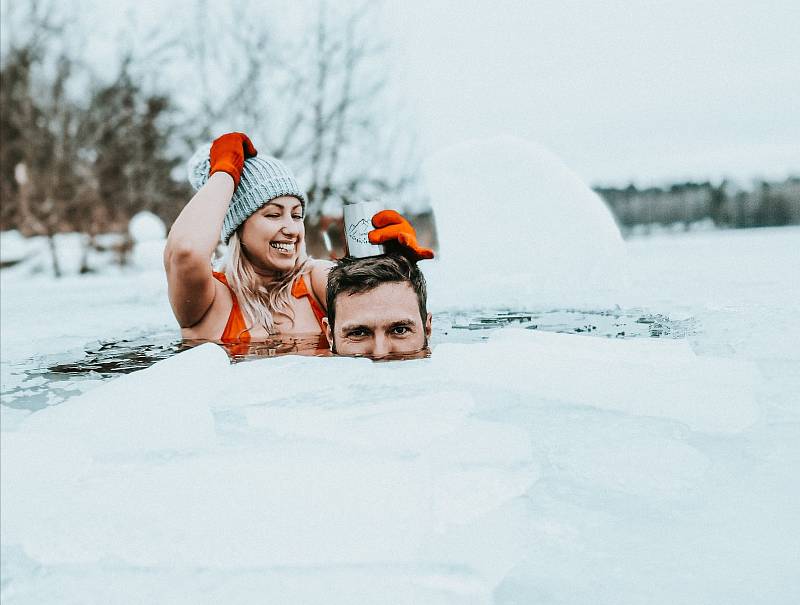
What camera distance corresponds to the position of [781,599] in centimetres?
94

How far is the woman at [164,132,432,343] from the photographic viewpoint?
279 centimetres

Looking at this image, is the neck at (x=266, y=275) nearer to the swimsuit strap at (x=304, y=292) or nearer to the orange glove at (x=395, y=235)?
the swimsuit strap at (x=304, y=292)

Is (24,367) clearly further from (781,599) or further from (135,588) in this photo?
(781,599)

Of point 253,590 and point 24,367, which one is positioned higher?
point 24,367

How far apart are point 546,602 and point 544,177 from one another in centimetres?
367

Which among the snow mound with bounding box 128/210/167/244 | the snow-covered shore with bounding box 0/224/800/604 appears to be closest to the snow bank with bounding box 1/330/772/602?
the snow-covered shore with bounding box 0/224/800/604

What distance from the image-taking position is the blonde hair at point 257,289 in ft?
9.53

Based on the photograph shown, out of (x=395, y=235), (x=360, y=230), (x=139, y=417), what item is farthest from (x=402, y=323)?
(x=139, y=417)

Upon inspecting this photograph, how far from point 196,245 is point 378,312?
0.71 meters

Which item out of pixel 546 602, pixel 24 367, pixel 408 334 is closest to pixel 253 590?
pixel 546 602

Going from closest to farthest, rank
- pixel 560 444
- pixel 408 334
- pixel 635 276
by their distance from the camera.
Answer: pixel 560 444 → pixel 408 334 → pixel 635 276

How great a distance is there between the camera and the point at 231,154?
287cm

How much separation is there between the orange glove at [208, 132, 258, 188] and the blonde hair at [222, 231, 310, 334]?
300 millimetres

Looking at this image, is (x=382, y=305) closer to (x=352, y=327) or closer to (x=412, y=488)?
(x=352, y=327)
